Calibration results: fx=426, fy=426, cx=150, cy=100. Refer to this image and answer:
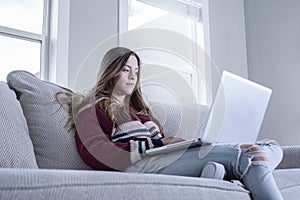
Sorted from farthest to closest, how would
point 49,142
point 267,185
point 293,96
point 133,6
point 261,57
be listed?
point 261,57, point 293,96, point 133,6, point 49,142, point 267,185

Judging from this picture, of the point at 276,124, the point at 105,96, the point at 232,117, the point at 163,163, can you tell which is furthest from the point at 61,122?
the point at 276,124

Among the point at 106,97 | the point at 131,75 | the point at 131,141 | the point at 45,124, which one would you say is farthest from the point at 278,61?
the point at 45,124

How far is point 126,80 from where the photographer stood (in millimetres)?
1817

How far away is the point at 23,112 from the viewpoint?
151cm

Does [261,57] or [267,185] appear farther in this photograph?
[261,57]

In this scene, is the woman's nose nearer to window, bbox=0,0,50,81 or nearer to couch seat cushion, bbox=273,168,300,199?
couch seat cushion, bbox=273,168,300,199

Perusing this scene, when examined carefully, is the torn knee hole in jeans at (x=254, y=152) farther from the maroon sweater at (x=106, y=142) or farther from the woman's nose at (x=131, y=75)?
the woman's nose at (x=131, y=75)

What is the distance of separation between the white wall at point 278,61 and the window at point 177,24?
52cm

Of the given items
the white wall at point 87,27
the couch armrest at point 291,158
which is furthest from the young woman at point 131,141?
the white wall at point 87,27

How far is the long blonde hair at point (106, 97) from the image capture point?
1.61 metres

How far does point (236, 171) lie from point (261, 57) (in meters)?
2.48

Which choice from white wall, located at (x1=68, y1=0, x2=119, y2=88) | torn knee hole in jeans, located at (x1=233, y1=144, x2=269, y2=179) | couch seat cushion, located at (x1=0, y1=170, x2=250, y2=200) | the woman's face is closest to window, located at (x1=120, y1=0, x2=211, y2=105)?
white wall, located at (x1=68, y1=0, x2=119, y2=88)

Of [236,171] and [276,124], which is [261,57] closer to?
[276,124]

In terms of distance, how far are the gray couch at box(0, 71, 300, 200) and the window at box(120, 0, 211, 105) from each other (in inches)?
44.9
